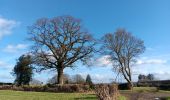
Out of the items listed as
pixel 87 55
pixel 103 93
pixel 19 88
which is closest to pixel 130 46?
pixel 87 55

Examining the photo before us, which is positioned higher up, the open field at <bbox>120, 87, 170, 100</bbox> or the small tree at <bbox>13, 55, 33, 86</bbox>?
the small tree at <bbox>13, 55, 33, 86</bbox>

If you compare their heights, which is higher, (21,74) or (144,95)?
(21,74)

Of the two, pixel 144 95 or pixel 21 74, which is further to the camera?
pixel 21 74

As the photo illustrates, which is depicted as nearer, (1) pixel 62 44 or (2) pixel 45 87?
(2) pixel 45 87

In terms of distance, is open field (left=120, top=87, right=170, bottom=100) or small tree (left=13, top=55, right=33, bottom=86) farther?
small tree (left=13, top=55, right=33, bottom=86)

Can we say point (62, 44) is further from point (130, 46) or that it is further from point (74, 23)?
point (130, 46)

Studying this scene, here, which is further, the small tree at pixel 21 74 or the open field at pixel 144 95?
the small tree at pixel 21 74

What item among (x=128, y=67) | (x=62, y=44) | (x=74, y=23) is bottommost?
(x=128, y=67)

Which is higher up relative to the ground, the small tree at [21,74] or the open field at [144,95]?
the small tree at [21,74]

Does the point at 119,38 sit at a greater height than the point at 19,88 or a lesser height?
greater

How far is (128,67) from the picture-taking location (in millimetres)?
66062

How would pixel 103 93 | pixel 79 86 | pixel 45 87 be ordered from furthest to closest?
1. pixel 45 87
2. pixel 79 86
3. pixel 103 93

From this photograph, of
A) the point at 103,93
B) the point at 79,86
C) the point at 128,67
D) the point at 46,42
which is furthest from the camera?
the point at 128,67

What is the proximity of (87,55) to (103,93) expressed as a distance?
45.1m
